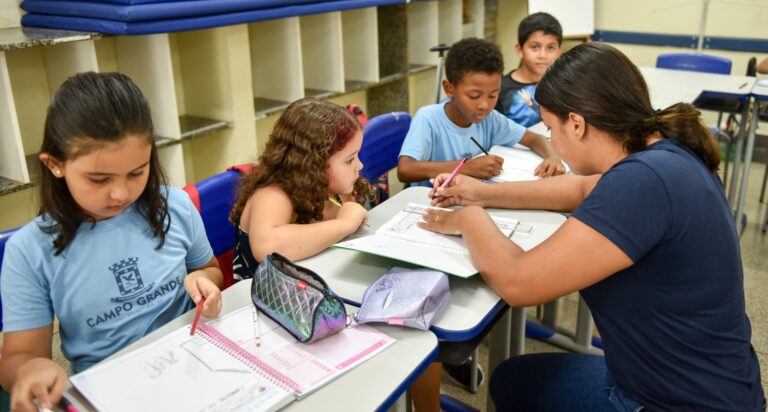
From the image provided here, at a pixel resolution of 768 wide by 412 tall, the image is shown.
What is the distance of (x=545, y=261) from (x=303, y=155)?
620 mm

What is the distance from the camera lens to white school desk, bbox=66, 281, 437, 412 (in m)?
0.89

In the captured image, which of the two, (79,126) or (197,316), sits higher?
(79,126)

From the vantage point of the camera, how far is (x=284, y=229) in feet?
4.41

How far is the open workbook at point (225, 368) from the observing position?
2.84 ft

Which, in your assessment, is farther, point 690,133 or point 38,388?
point 690,133

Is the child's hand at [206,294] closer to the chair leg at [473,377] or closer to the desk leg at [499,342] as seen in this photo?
the desk leg at [499,342]

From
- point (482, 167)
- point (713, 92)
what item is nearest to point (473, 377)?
point (482, 167)

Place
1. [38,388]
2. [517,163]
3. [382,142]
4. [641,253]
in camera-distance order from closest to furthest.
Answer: [38,388] < [641,253] < [517,163] < [382,142]

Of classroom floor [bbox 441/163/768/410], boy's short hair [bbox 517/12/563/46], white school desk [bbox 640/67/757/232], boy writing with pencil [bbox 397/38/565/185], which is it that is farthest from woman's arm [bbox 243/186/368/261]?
white school desk [bbox 640/67/757/232]

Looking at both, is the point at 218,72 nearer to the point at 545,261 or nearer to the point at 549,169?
the point at 549,169

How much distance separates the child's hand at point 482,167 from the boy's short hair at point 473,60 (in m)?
0.37

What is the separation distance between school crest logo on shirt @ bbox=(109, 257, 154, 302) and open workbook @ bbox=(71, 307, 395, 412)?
193 millimetres

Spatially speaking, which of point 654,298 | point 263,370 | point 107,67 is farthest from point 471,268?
point 107,67

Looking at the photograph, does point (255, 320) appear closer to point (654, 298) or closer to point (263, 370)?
point (263, 370)
